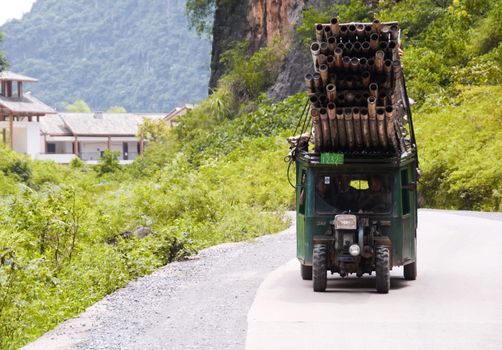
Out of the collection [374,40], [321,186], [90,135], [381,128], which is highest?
[90,135]

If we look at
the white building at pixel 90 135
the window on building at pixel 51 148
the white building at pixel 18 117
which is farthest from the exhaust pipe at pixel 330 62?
the window on building at pixel 51 148

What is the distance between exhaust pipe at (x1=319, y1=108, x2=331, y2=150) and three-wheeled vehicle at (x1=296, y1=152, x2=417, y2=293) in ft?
0.77

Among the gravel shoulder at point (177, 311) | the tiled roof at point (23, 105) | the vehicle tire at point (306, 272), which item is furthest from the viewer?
the tiled roof at point (23, 105)

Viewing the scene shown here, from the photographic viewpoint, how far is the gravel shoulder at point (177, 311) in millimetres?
11406

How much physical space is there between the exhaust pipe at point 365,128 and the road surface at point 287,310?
84.6 inches

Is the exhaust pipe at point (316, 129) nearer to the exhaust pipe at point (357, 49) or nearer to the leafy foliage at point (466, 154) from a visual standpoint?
the exhaust pipe at point (357, 49)

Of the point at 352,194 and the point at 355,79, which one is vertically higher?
the point at 355,79

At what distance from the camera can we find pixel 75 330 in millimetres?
12375

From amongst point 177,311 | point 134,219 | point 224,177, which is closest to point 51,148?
point 224,177

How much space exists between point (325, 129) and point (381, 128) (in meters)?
0.79

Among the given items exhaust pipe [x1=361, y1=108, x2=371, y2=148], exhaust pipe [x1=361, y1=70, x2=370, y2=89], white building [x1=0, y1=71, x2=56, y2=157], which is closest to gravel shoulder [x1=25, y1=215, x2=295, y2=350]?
exhaust pipe [x1=361, y1=108, x2=371, y2=148]

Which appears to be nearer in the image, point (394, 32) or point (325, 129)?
point (394, 32)

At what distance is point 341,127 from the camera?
14.9 m

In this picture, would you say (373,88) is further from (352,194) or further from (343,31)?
(352,194)
